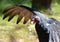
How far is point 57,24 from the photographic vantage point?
187 inches

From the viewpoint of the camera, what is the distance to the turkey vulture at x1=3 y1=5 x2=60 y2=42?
4.21 meters

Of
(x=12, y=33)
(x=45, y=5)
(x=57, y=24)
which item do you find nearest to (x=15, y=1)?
(x=45, y=5)

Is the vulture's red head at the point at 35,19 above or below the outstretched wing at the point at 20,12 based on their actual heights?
below

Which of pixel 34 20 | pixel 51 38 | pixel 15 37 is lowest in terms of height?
pixel 15 37

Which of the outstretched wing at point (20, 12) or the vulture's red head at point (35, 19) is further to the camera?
the vulture's red head at point (35, 19)

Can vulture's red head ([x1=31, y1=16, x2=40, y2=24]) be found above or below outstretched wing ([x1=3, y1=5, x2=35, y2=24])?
below

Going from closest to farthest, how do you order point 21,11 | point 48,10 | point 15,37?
point 21,11 → point 15,37 → point 48,10

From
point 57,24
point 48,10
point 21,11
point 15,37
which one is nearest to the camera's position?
point 21,11

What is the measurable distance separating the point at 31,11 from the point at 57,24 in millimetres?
656

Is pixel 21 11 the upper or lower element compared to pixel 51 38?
upper

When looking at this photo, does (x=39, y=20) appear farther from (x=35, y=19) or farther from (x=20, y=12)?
(x=20, y=12)

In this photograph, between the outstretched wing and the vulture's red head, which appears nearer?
the outstretched wing

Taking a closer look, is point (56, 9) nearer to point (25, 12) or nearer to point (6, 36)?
point (6, 36)

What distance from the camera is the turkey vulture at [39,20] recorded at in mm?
4211
